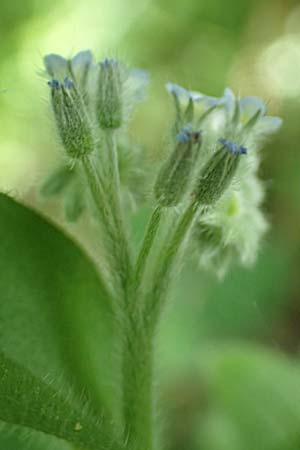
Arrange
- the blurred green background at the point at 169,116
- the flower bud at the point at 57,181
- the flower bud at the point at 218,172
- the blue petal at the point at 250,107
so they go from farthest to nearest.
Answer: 1. the blurred green background at the point at 169,116
2. the flower bud at the point at 57,181
3. the blue petal at the point at 250,107
4. the flower bud at the point at 218,172

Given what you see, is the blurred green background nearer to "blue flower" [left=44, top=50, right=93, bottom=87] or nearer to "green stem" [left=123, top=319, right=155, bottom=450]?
"green stem" [left=123, top=319, right=155, bottom=450]

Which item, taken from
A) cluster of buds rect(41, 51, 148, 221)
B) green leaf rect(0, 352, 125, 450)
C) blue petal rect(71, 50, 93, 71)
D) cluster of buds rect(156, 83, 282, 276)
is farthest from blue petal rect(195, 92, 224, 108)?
green leaf rect(0, 352, 125, 450)

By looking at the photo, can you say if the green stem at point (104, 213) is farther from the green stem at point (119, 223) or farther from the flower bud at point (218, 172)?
the flower bud at point (218, 172)

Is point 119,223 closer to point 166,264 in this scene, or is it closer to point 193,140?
point 166,264

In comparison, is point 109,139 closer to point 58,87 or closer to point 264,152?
point 58,87

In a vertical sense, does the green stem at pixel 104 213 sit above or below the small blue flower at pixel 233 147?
below

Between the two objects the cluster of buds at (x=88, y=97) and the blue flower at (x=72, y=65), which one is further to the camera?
the blue flower at (x=72, y=65)

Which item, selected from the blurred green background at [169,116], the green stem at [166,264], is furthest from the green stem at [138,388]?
the blurred green background at [169,116]

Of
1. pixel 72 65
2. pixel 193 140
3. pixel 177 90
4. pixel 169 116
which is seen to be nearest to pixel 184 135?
pixel 193 140
